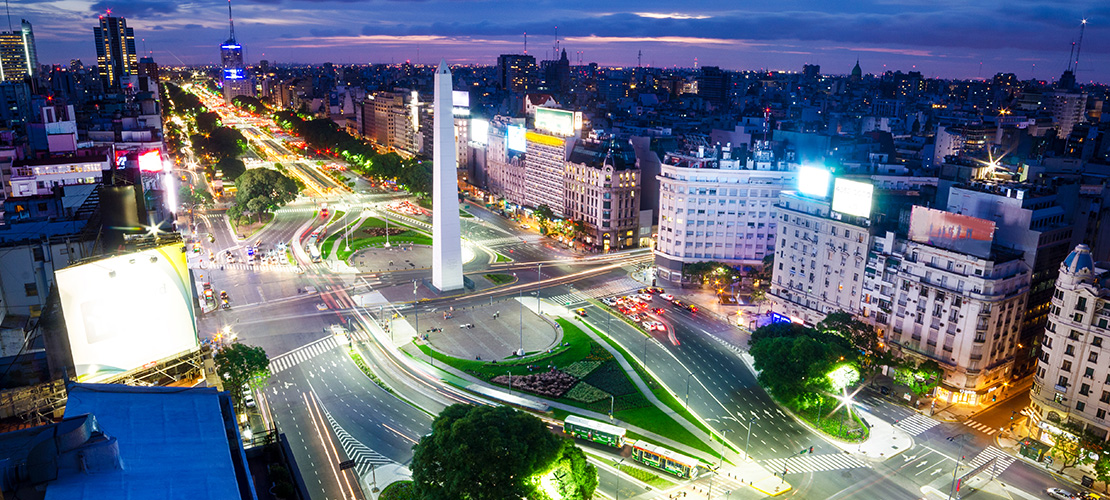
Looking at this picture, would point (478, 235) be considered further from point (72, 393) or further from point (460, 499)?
point (72, 393)

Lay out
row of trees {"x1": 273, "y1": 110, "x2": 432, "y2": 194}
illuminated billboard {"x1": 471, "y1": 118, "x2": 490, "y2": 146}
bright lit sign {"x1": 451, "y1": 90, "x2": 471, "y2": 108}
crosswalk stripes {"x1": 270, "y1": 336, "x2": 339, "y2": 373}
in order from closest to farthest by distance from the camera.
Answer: crosswalk stripes {"x1": 270, "y1": 336, "x2": 339, "y2": 373} → row of trees {"x1": 273, "y1": 110, "x2": 432, "y2": 194} → illuminated billboard {"x1": 471, "y1": 118, "x2": 490, "y2": 146} → bright lit sign {"x1": 451, "y1": 90, "x2": 471, "y2": 108}

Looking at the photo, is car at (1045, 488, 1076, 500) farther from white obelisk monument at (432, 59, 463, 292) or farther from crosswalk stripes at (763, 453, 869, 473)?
white obelisk monument at (432, 59, 463, 292)

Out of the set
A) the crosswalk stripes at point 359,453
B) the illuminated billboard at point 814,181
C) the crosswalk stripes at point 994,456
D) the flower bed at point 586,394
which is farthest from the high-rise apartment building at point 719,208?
the crosswalk stripes at point 359,453

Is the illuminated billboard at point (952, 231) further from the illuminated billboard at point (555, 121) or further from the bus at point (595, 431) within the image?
the illuminated billboard at point (555, 121)

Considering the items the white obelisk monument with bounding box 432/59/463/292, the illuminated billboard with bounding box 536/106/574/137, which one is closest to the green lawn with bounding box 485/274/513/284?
the white obelisk monument with bounding box 432/59/463/292

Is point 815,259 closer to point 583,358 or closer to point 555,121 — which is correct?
point 583,358

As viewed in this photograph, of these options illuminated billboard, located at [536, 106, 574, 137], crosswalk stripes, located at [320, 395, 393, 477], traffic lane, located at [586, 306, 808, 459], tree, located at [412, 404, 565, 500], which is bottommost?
crosswalk stripes, located at [320, 395, 393, 477]

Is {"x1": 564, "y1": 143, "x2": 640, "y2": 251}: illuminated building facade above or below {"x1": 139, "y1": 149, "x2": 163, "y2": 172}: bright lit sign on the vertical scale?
below
